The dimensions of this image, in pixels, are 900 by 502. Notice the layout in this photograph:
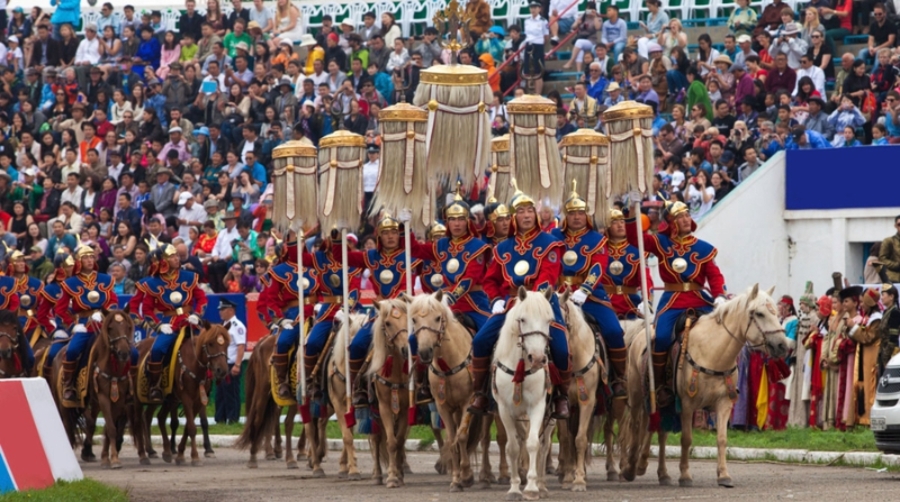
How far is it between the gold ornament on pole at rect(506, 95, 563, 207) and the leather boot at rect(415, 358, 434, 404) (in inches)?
87.3

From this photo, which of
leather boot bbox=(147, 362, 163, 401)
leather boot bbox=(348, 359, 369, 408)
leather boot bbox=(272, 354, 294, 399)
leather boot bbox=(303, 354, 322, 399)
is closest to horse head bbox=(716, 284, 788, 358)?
leather boot bbox=(348, 359, 369, 408)

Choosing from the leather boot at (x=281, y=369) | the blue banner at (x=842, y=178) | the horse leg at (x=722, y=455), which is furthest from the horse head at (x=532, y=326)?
the blue banner at (x=842, y=178)

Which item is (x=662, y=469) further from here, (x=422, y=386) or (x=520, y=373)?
(x=520, y=373)

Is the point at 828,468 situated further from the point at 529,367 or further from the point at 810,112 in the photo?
the point at 810,112

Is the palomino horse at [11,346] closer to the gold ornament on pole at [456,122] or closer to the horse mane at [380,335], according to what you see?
the horse mane at [380,335]

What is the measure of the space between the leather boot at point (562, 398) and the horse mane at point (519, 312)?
2.20 feet

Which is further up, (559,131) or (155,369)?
(559,131)

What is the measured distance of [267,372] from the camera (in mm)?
19578

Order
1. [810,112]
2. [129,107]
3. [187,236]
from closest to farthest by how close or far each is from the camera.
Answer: [810,112]
[187,236]
[129,107]

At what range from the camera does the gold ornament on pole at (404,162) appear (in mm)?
16922

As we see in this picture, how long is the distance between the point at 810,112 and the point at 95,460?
11.3m

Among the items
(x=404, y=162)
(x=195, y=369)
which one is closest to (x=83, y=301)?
(x=195, y=369)

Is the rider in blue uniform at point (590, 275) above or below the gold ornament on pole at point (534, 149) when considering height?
below

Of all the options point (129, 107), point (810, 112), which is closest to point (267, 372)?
point (810, 112)
